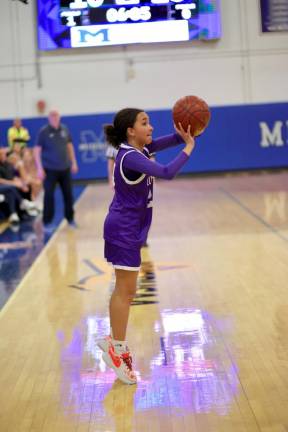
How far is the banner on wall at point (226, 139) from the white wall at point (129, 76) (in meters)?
0.68

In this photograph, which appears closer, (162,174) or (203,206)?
(162,174)

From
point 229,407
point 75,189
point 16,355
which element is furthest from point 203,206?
point 229,407

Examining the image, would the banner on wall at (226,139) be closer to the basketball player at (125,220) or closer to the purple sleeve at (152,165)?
the basketball player at (125,220)

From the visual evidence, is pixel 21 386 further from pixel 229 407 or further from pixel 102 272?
pixel 102 272

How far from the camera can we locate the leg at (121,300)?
15.7 ft

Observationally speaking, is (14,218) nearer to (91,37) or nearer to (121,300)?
(91,37)

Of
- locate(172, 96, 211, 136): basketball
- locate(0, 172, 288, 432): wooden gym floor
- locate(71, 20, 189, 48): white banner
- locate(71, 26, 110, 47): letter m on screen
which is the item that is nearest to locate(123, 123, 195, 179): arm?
locate(172, 96, 211, 136): basketball

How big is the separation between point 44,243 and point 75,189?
8.26 m

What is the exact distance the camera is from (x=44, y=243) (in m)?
10.7

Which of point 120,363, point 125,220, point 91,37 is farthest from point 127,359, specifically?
point 91,37

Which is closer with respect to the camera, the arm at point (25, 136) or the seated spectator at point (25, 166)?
the seated spectator at point (25, 166)

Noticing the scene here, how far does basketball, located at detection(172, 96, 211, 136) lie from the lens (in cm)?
482

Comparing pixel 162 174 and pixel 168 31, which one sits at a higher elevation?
pixel 168 31

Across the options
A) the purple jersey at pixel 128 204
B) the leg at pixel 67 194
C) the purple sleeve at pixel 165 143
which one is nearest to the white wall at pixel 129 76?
the leg at pixel 67 194
